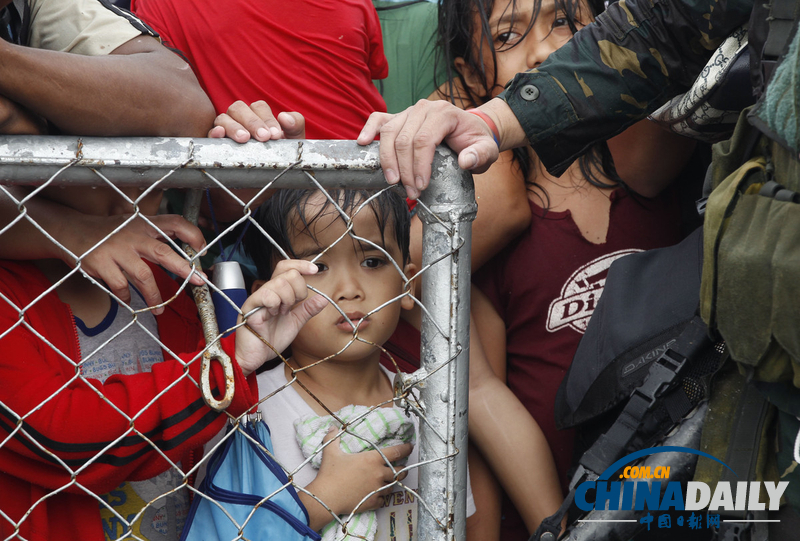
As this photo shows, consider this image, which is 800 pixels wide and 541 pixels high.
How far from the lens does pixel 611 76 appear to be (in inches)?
52.2

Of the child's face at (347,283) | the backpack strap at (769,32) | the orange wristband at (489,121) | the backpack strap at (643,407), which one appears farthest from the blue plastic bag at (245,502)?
the backpack strap at (769,32)

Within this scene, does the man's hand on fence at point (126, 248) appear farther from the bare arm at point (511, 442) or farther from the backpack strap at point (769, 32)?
the backpack strap at point (769, 32)

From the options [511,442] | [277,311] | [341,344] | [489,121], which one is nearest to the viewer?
[277,311]

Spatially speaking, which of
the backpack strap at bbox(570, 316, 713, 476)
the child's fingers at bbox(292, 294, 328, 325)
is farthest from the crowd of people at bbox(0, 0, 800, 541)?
the backpack strap at bbox(570, 316, 713, 476)

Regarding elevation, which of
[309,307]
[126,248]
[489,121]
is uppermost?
[489,121]

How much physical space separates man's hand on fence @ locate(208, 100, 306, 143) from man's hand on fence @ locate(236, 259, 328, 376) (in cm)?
21

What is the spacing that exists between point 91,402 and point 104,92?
50 centimetres

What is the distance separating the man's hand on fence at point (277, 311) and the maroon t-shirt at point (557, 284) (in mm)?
785

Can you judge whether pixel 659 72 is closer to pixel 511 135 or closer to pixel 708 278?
pixel 511 135

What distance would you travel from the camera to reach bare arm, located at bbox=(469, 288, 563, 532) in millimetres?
1632

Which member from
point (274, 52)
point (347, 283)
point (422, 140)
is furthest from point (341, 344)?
point (274, 52)

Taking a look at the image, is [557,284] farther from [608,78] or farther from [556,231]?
Result: [608,78]

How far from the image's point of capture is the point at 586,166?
1791 mm

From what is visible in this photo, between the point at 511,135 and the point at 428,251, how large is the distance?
38 centimetres
